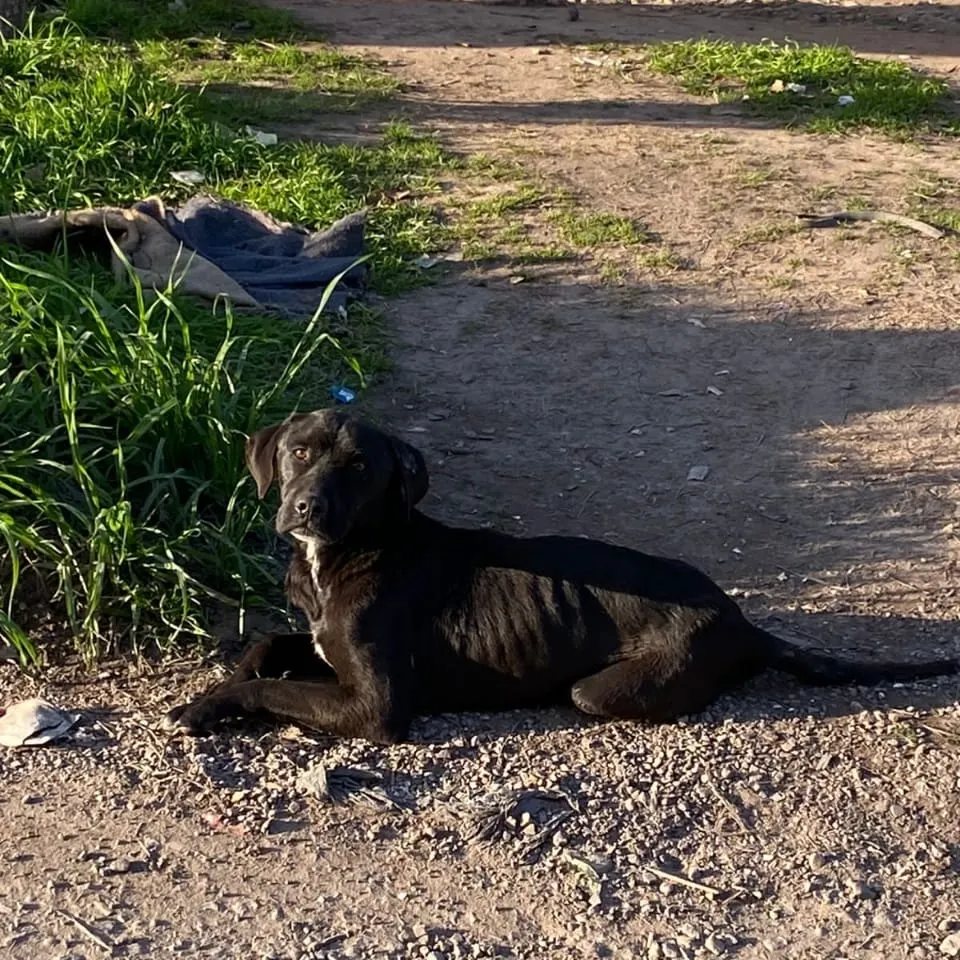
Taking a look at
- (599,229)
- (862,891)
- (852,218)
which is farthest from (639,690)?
(852,218)

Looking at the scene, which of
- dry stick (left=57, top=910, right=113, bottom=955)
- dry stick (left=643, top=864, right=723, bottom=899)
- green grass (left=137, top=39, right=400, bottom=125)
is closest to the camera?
dry stick (left=57, top=910, right=113, bottom=955)

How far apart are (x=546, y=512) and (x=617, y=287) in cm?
224

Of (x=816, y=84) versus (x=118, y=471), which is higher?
(x=816, y=84)

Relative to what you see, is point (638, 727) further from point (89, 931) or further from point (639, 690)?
point (89, 931)

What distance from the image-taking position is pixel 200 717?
13.5ft

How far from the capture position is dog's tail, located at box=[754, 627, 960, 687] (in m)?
4.35

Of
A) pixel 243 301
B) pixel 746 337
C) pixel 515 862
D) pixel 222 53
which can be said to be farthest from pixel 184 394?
pixel 222 53

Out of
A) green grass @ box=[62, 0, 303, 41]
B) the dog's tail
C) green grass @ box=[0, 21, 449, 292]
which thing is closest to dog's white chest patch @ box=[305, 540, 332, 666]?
the dog's tail

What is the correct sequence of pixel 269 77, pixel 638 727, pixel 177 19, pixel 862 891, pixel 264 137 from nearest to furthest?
pixel 862 891
pixel 638 727
pixel 264 137
pixel 269 77
pixel 177 19

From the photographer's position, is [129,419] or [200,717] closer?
[200,717]

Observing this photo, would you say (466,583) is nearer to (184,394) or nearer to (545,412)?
(184,394)

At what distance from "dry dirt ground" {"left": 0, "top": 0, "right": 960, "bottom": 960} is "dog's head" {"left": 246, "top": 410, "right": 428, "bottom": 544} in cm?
57

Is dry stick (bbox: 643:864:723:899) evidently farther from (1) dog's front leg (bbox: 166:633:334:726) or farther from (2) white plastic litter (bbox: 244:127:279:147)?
(2) white plastic litter (bbox: 244:127:279:147)

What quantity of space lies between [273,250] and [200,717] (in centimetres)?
365
